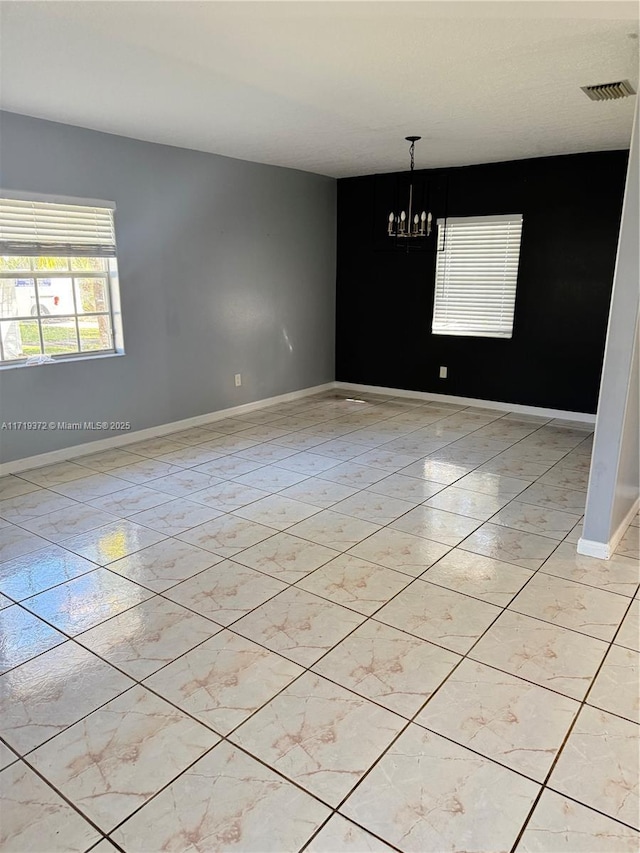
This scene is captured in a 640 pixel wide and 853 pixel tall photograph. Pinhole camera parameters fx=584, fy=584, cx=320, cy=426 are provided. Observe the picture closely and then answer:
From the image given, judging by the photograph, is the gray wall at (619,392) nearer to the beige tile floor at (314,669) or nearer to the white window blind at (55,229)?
the beige tile floor at (314,669)

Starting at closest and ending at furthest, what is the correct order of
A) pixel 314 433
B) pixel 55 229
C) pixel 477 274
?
1. pixel 55 229
2. pixel 314 433
3. pixel 477 274

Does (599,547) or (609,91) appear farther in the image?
(609,91)

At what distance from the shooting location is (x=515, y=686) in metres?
2.08

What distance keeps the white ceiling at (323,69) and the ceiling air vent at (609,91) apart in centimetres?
8

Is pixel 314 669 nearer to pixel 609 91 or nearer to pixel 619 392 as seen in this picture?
pixel 619 392

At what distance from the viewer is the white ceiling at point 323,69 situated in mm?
2357

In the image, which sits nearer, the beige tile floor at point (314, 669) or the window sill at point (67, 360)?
the beige tile floor at point (314, 669)

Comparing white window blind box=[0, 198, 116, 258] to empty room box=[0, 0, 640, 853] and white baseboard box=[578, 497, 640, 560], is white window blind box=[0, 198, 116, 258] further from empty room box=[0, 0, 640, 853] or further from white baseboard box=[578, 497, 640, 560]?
white baseboard box=[578, 497, 640, 560]

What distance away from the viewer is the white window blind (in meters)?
3.98

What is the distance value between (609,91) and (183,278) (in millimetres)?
3469

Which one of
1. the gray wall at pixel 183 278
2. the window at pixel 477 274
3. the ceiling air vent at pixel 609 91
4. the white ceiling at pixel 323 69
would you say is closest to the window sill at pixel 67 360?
the gray wall at pixel 183 278

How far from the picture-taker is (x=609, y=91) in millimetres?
3293

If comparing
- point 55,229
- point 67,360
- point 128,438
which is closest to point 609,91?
point 55,229

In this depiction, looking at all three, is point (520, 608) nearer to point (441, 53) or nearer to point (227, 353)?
point (441, 53)
